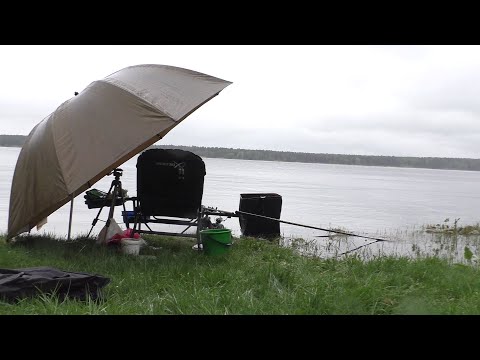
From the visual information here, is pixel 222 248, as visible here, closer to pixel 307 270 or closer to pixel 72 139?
pixel 307 270

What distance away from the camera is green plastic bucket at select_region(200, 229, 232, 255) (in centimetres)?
586

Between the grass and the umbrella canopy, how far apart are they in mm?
741

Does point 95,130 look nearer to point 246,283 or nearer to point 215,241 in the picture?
point 215,241

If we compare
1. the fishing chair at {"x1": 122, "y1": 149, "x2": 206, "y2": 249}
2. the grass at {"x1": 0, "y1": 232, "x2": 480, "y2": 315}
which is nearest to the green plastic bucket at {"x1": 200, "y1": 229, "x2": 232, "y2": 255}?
the grass at {"x1": 0, "y1": 232, "x2": 480, "y2": 315}

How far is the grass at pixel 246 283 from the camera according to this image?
3.67 m

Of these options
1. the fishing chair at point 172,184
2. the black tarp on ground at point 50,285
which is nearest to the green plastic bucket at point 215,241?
the fishing chair at point 172,184

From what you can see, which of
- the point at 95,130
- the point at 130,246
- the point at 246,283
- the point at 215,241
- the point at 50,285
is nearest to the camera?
the point at 50,285

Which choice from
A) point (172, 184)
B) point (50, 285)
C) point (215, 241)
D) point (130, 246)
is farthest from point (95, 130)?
point (50, 285)

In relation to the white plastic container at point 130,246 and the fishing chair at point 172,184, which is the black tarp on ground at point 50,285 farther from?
the fishing chair at point 172,184

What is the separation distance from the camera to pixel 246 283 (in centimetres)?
441

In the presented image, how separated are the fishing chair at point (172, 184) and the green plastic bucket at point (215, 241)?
269 mm

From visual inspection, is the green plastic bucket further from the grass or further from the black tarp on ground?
the black tarp on ground

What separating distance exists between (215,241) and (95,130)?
183 cm
